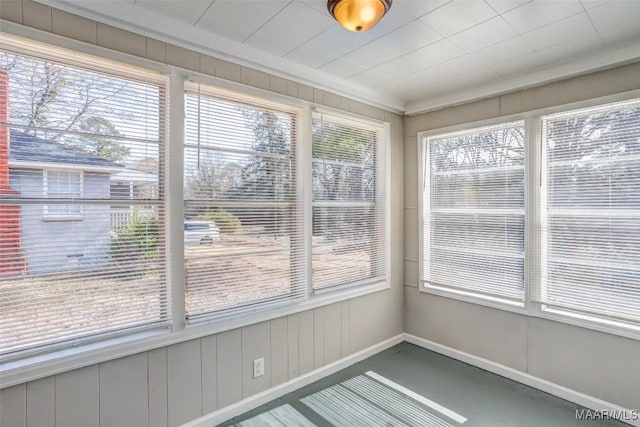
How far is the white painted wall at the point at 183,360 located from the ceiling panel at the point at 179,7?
0.65ft

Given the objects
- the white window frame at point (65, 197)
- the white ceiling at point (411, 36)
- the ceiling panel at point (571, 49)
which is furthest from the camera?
the ceiling panel at point (571, 49)

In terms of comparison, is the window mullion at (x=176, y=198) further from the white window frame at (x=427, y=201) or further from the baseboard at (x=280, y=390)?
the white window frame at (x=427, y=201)

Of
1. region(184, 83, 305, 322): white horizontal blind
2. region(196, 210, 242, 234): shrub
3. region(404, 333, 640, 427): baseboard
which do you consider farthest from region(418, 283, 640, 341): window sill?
region(196, 210, 242, 234): shrub

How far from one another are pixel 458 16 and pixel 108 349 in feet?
8.79

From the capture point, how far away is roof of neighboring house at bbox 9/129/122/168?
161 cm

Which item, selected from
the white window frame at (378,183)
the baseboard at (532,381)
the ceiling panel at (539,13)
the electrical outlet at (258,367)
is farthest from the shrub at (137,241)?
the baseboard at (532,381)

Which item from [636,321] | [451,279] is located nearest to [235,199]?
[451,279]

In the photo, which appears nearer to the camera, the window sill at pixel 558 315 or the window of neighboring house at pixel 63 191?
the window of neighboring house at pixel 63 191

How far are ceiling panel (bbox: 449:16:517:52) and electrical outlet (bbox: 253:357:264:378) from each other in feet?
8.39

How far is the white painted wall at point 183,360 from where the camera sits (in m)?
1.65

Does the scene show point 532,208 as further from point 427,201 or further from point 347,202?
point 347,202

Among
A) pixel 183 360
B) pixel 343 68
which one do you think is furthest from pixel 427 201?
pixel 183 360

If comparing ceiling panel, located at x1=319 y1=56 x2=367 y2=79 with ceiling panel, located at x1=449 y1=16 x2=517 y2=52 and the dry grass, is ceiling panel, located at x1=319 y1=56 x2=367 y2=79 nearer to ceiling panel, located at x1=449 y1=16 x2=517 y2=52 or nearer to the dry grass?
ceiling panel, located at x1=449 y1=16 x2=517 y2=52

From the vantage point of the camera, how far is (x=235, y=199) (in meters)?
2.33
